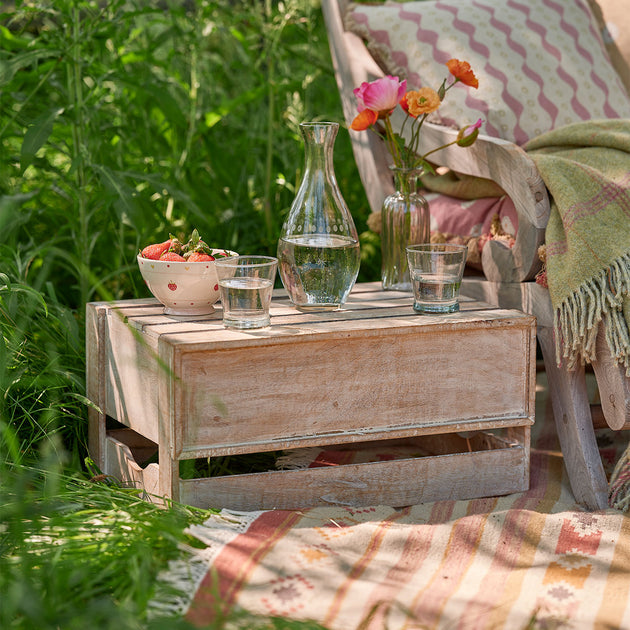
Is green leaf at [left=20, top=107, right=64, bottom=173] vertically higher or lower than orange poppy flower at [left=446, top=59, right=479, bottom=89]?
lower

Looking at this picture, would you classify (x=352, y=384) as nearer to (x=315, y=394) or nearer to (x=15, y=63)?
(x=315, y=394)

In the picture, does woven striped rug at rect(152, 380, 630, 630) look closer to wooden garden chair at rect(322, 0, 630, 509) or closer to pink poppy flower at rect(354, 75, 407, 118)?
wooden garden chair at rect(322, 0, 630, 509)

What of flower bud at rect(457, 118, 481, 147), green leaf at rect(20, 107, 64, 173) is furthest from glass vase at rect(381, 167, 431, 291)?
green leaf at rect(20, 107, 64, 173)

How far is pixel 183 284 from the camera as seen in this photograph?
1.72 m

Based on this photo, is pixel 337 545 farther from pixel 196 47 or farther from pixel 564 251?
pixel 196 47

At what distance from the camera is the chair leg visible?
1835 mm

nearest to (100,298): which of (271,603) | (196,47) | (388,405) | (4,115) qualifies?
(4,115)

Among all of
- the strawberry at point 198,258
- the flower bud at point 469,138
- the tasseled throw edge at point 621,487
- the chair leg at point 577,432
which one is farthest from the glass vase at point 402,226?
the tasseled throw edge at point 621,487

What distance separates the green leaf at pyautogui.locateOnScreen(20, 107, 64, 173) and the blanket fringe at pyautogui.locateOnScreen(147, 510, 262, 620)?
0.98 m

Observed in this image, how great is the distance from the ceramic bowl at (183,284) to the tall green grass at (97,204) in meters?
0.21

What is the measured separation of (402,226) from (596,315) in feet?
1.62

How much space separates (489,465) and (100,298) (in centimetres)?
123

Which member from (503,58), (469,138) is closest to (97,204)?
(469,138)

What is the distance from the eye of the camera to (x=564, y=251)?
1808mm
